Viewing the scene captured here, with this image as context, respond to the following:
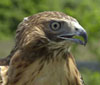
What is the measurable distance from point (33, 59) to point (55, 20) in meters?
0.43

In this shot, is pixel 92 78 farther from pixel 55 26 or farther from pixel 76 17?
pixel 55 26

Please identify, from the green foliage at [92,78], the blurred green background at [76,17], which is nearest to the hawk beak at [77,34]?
the blurred green background at [76,17]

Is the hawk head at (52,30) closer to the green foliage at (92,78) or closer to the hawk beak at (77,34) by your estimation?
the hawk beak at (77,34)

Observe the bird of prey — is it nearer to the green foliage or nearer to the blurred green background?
the blurred green background

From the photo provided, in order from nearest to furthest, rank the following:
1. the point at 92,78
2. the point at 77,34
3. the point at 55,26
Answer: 1. the point at 77,34
2. the point at 55,26
3. the point at 92,78

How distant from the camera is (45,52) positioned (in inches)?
189

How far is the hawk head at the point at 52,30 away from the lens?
465 cm

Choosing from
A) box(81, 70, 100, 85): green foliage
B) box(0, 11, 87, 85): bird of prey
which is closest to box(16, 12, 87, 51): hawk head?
box(0, 11, 87, 85): bird of prey

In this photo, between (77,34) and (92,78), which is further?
(92,78)

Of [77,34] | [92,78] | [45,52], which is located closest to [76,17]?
[92,78]

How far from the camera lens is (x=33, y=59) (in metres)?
4.82

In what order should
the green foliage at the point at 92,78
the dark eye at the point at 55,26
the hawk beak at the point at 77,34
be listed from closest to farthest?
1. the hawk beak at the point at 77,34
2. the dark eye at the point at 55,26
3. the green foliage at the point at 92,78

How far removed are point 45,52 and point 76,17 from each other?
14.0 feet

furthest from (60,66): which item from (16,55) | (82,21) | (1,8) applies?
(1,8)
